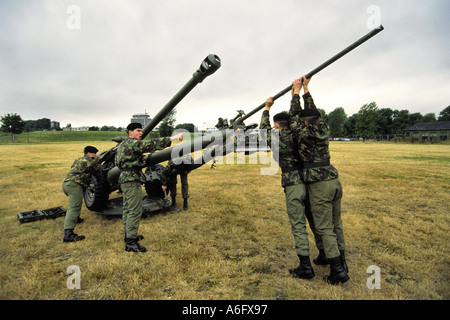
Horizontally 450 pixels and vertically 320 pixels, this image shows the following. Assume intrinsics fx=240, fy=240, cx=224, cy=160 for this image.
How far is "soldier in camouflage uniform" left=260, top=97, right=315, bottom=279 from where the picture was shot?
3410mm

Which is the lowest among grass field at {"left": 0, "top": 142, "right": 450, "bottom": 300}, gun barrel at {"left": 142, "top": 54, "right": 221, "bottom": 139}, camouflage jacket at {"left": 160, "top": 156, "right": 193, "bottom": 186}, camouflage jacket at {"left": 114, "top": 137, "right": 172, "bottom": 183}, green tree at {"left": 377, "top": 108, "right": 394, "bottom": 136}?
grass field at {"left": 0, "top": 142, "right": 450, "bottom": 300}

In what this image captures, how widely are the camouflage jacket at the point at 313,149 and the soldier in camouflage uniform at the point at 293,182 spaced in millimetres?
128

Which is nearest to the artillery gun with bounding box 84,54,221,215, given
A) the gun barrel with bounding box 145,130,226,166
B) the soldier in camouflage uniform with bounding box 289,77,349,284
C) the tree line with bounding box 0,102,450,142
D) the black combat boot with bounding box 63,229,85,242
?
the gun barrel with bounding box 145,130,226,166

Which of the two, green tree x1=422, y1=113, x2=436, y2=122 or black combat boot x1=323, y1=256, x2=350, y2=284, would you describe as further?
green tree x1=422, y1=113, x2=436, y2=122

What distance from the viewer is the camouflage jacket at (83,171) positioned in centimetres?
517

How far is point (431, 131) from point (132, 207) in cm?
7899

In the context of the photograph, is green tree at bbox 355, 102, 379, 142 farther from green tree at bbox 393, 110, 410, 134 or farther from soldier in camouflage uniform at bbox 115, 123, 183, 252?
soldier in camouflage uniform at bbox 115, 123, 183, 252

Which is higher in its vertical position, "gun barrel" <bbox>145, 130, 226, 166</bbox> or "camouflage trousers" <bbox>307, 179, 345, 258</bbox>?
"gun barrel" <bbox>145, 130, 226, 166</bbox>

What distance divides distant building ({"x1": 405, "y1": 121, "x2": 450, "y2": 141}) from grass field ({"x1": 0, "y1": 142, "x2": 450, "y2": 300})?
65.7 meters

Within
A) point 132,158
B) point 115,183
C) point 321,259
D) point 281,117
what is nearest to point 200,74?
point 281,117

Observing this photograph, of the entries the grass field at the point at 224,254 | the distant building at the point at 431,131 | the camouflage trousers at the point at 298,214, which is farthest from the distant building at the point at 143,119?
the distant building at the point at 431,131
